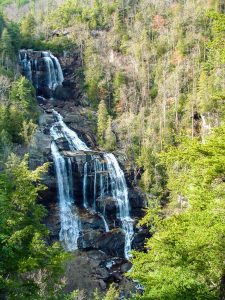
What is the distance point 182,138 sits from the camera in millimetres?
8742

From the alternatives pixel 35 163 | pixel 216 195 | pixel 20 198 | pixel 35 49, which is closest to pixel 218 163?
pixel 216 195

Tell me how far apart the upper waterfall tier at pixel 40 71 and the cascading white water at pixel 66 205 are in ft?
67.1

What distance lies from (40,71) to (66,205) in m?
29.8

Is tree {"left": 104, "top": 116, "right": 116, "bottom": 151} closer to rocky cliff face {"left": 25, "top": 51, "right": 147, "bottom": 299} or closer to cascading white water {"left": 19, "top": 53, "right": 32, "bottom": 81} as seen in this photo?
rocky cliff face {"left": 25, "top": 51, "right": 147, "bottom": 299}

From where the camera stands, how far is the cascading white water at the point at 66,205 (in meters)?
38.3

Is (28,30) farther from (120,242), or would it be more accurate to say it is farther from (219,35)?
(219,35)

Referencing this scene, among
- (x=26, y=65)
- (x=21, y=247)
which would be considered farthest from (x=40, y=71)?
(x=21, y=247)

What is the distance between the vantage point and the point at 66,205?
1634 inches

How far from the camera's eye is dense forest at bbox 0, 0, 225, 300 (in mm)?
8500

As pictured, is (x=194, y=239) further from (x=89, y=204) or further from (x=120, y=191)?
(x=120, y=191)

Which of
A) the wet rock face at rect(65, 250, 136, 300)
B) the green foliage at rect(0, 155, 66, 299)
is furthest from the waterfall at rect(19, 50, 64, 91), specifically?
the green foliage at rect(0, 155, 66, 299)

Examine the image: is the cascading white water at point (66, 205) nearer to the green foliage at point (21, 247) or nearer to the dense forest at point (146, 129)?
the dense forest at point (146, 129)

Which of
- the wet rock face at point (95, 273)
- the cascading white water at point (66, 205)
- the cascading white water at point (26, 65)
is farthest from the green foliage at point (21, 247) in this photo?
the cascading white water at point (26, 65)

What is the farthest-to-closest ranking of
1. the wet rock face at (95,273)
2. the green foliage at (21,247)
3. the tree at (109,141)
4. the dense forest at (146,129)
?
the tree at (109,141), the wet rock face at (95,273), the green foliage at (21,247), the dense forest at (146,129)
